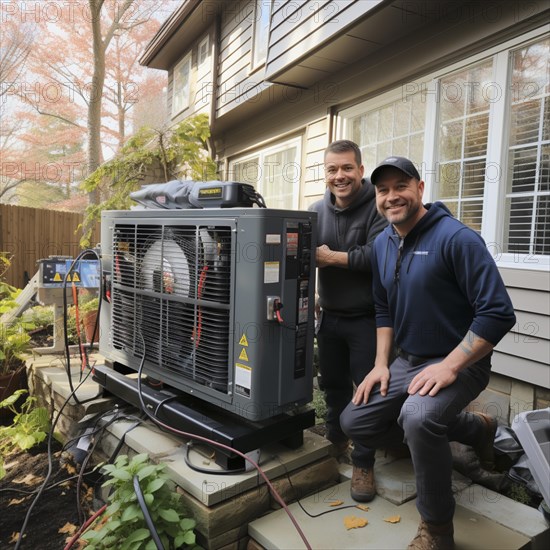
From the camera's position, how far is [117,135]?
15.2 m

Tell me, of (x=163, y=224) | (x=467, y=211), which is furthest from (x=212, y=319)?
(x=467, y=211)

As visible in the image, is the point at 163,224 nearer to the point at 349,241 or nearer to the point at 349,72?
the point at 349,241

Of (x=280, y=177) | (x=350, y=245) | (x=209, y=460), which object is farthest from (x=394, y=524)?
(x=280, y=177)

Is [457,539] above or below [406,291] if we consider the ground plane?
below

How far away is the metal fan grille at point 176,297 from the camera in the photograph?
216 cm

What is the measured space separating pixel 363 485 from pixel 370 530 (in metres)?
0.25

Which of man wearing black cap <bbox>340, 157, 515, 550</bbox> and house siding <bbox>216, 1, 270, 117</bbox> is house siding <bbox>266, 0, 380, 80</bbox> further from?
man wearing black cap <bbox>340, 157, 515, 550</bbox>

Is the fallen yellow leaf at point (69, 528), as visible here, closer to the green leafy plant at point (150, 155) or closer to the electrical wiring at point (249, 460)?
the electrical wiring at point (249, 460)

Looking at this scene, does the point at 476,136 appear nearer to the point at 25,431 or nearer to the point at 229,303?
the point at 229,303

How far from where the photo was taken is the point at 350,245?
2.43 metres

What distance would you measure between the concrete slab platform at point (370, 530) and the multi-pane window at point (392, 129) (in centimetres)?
253

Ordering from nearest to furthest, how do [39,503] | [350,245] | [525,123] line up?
[350,245] → [39,503] → [525,123]

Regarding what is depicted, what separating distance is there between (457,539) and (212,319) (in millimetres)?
1382

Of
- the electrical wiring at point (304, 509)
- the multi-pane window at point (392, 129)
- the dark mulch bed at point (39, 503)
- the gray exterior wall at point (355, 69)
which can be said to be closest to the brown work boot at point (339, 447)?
the electrical wiring at point (304, 509)
